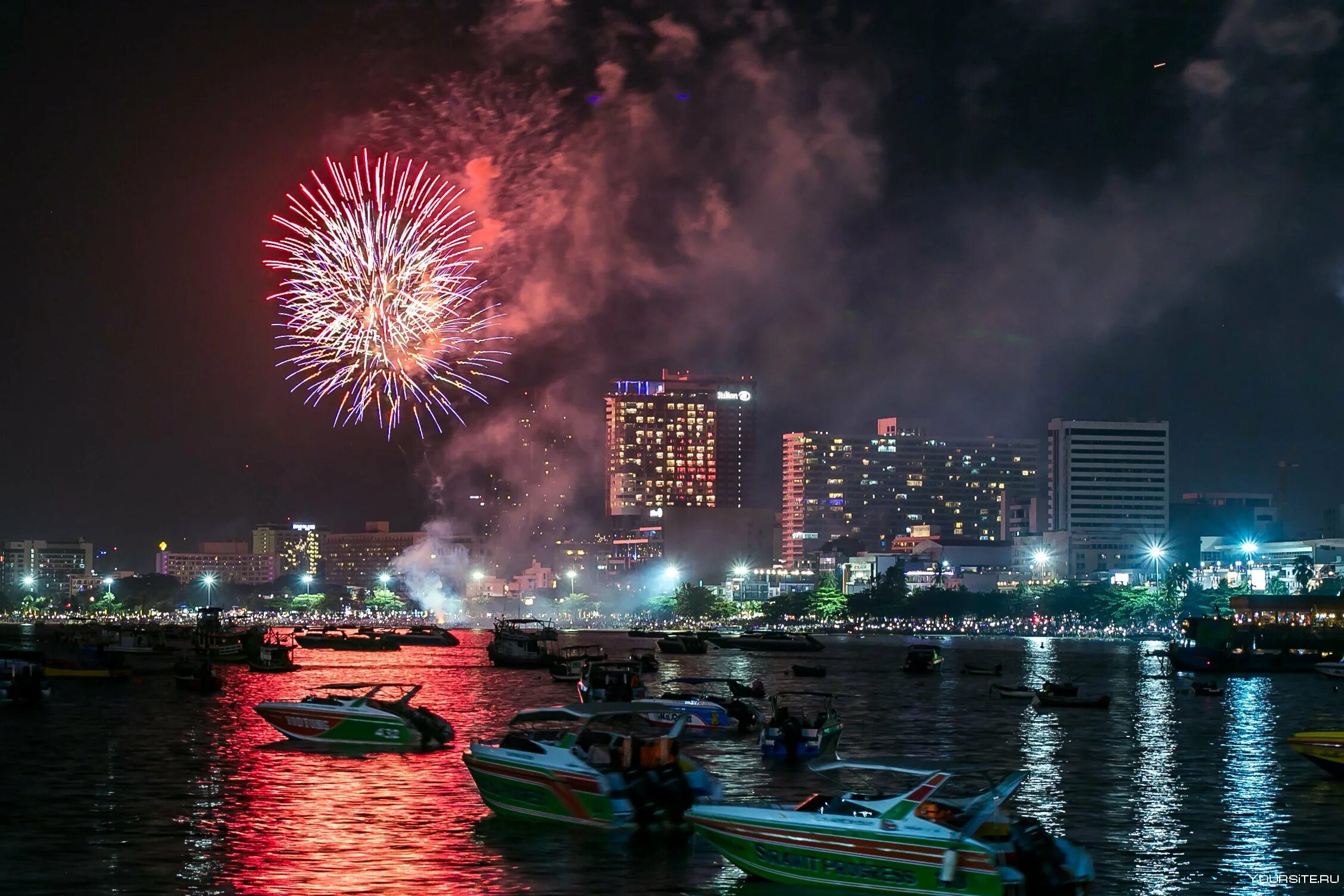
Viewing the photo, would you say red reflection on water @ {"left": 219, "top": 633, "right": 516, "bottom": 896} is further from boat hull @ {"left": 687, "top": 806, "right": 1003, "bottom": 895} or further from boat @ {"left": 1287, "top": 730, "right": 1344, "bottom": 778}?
boat @ {"left": 1287, "top": 730, "right": 1344, "bottom": 778}

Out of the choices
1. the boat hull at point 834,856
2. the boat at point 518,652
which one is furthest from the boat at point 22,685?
the boat hull at point 834,856

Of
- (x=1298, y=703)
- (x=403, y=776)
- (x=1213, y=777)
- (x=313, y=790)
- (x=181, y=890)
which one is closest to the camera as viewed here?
(x=181, y=890)

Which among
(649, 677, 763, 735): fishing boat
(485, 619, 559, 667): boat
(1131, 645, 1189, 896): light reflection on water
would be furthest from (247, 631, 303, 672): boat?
(1131, 645, 1189, 896): light reflection on water

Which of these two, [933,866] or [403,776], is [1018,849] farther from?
[403,776]

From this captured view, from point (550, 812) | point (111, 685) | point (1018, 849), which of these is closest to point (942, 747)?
point (550, 812)

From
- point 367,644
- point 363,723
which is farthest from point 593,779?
point 367,644
